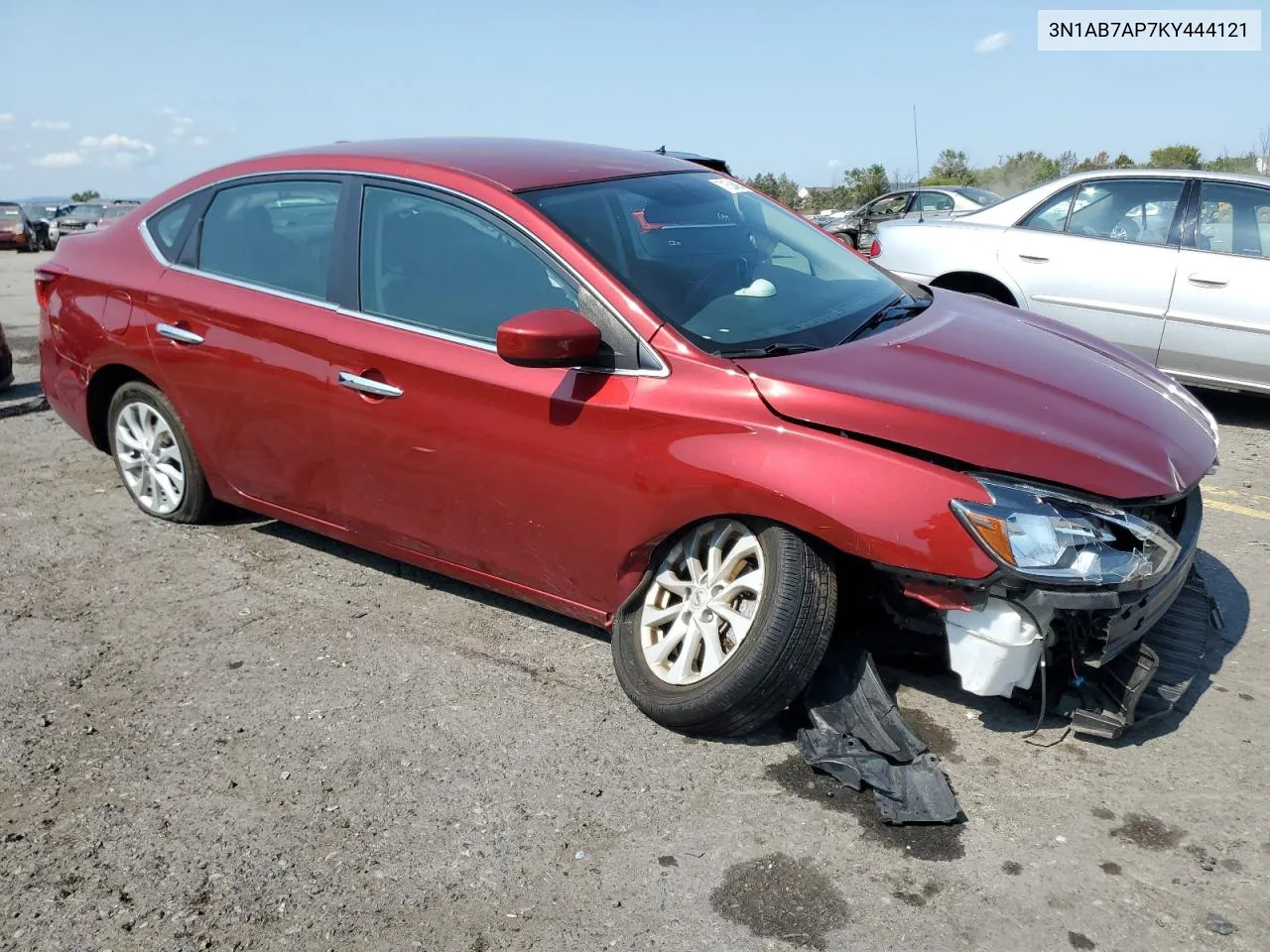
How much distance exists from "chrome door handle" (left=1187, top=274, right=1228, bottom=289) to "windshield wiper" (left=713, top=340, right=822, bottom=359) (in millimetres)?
4494

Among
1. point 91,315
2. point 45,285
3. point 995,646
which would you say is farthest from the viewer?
point 45,285

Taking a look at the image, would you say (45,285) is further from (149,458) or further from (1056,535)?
(1056,535)

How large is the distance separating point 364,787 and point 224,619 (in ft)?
4.48

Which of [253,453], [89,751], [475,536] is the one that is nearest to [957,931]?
[475,536]

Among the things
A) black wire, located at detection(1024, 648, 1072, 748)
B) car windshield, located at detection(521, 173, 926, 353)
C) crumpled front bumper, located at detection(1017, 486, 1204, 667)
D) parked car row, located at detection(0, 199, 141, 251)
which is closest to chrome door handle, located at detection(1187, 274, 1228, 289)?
car windshield, located at detection(521, 173, 926, 353)

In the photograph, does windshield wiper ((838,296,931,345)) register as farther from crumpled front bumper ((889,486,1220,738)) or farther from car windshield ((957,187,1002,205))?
car windshield ((957,187,1002,205))

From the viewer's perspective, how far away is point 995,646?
3.07 m

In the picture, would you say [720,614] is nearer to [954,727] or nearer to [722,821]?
[722,821]

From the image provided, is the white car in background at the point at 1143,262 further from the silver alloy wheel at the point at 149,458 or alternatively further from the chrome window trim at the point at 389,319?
the silver alloy wheel at the point at 149,458

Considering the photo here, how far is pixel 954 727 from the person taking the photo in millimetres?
3486

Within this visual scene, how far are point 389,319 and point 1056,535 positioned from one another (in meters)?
2.27

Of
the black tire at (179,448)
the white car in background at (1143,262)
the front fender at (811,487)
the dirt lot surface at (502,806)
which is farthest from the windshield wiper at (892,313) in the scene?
the white car in background at (1143,262)

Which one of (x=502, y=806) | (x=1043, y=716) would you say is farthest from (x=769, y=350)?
(x=502, y=806)

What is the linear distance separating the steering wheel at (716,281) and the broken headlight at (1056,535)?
43.2 inches
